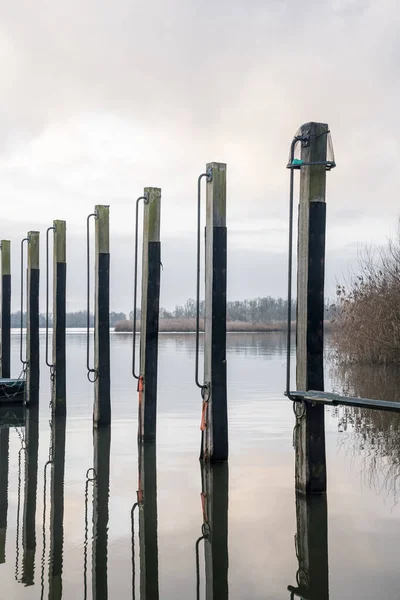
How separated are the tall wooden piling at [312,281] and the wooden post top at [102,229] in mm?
6300

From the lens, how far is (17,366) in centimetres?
3828

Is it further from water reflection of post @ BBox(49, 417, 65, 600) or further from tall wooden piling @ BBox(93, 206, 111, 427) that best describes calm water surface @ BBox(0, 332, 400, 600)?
tall wooden piling @ BBox(93, 206, 111, 427)

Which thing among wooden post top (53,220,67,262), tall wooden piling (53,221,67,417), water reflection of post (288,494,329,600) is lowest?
water reflection of post (288,494,329,600)

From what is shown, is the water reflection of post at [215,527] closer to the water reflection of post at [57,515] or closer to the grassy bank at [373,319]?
the water reflection of post at [57,515]

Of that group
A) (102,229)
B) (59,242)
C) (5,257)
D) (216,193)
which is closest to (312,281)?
(216,193)

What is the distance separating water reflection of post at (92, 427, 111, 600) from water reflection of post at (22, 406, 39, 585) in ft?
1.88

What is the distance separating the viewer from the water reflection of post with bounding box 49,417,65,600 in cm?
659

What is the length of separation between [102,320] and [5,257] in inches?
303

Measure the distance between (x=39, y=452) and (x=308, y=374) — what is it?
5.84 metres

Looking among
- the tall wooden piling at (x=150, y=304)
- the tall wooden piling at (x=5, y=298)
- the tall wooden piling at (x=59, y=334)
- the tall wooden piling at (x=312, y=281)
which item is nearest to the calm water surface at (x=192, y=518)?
the tall wooden piling at (x=312, y=281)

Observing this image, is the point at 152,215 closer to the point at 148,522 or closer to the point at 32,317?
the point at 148,522

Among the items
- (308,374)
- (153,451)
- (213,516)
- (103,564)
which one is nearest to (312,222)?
(308,374)

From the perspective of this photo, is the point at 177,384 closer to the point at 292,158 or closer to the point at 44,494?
the point at 44,494

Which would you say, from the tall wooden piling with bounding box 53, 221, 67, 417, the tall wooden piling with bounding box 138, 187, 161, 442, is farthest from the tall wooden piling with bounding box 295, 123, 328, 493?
the tall wooden piling with bounding box 53, 221, 67, 417
